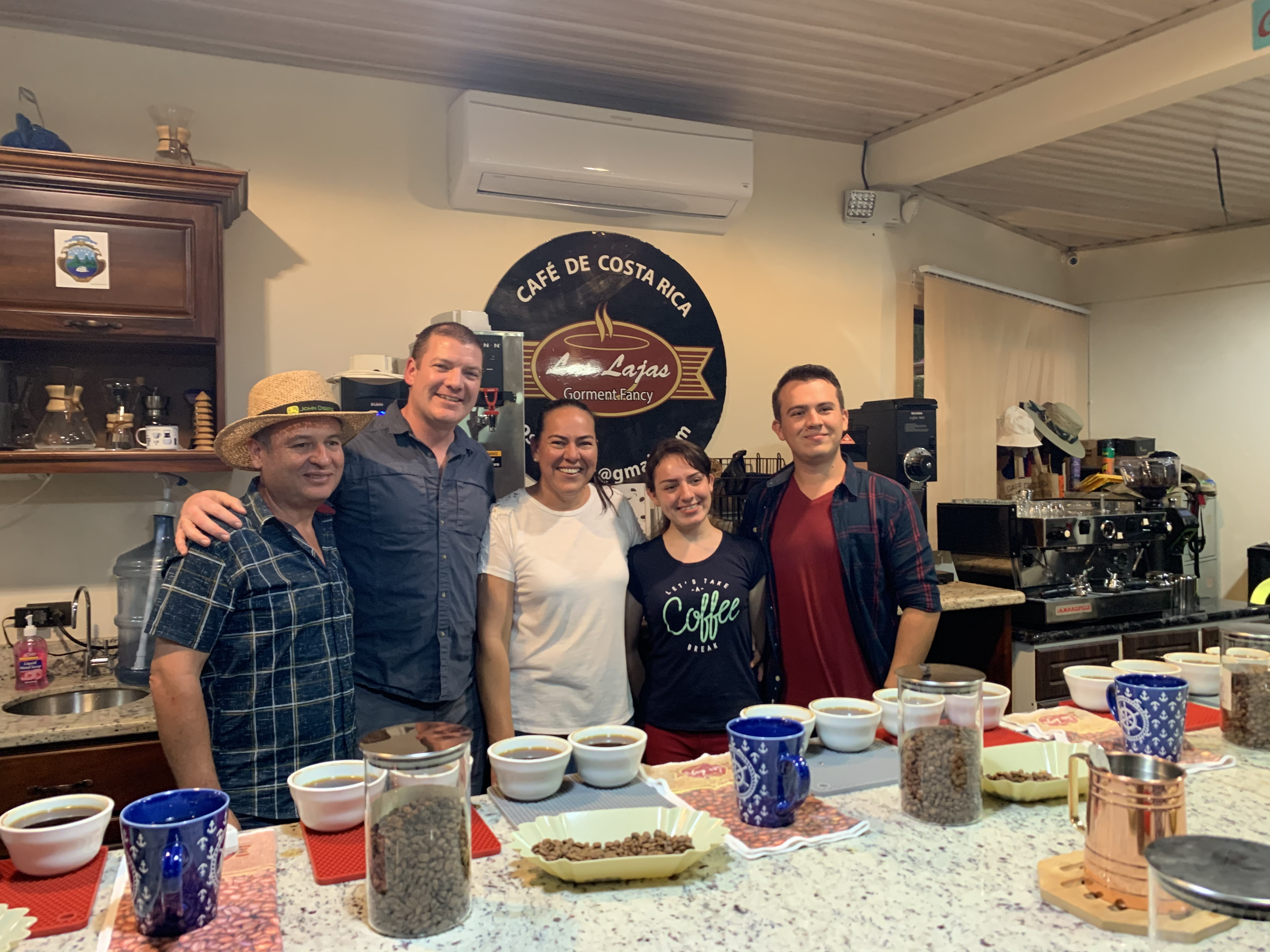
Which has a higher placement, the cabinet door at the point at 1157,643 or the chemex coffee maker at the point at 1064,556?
the chemex coffee maker at the point at 1064,556

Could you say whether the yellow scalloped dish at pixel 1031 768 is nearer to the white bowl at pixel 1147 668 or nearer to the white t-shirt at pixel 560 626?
the white bowl at pixel 1147 668

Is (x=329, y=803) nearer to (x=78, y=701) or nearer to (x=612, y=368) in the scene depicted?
(x=78, y=701)

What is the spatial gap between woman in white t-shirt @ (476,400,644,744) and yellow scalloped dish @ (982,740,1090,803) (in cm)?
99

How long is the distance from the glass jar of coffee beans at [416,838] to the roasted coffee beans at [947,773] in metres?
0.69

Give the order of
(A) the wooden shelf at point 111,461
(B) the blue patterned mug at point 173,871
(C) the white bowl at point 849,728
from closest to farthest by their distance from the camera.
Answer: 1. (B) the blue patterned mug at point 173,871
2. (C) the white bowl at point 849,728
3. (A) the wooden shelf at point 111,461

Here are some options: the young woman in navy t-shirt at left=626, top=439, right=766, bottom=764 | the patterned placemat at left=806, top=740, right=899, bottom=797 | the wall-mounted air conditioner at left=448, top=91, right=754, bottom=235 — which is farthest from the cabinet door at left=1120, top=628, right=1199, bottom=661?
the patterned placemat at left=806, top=740, right=899, bottom=797

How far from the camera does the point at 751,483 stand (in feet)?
11.4

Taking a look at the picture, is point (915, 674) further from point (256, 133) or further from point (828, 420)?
point (256, 133)

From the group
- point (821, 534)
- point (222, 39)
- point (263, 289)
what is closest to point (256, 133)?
point (222, 39)

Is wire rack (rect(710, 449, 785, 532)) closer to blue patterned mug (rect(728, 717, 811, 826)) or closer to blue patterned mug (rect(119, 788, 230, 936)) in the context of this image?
blue patterned mug (rect(728, 717, 811, 826))

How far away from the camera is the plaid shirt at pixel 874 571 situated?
2.48 m

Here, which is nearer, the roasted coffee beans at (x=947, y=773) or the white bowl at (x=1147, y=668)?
the roasted coffee beans at (x=947, y=773)

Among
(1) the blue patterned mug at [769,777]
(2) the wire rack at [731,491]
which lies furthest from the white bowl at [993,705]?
(2) the wire rack at [731,491]

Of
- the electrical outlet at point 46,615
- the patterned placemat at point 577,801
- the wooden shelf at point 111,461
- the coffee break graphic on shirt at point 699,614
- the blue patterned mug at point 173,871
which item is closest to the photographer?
the blue patterned mug at point 173,871
